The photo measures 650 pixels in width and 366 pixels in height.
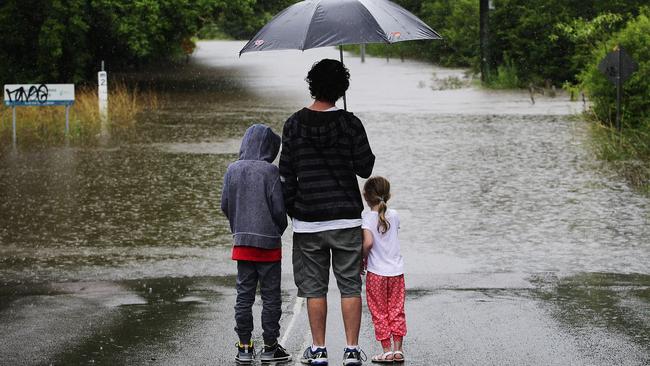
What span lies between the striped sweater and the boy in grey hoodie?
0.88 feet

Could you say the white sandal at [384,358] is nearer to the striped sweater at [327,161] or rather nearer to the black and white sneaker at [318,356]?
the black and white sneaker at [318,356]

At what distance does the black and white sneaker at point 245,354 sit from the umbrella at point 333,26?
64.6 inches

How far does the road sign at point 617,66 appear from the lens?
20.4 metres

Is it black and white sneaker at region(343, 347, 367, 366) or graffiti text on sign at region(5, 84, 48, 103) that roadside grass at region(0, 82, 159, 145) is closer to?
graffiti text on sign at region(5, 84, 48, 103)

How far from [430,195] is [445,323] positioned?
7.09 metres

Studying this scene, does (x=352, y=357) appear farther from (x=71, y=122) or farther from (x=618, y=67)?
(x=71, y=122)

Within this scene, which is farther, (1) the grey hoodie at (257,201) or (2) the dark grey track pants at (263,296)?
(2) the dark grey track pants at (263,296)

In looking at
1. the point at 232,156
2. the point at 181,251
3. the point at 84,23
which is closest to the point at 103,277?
the point at 181,251

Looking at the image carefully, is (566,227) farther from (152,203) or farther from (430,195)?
(152,203)

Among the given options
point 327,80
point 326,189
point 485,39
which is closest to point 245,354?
point 326,189

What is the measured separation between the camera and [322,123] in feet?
21.6

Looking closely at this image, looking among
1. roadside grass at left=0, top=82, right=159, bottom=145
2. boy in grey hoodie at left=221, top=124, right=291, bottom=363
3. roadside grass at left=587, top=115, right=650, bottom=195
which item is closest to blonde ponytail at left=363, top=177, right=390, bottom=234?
boy in grey hoodie at left=221, top=124, right=291, bottom=363

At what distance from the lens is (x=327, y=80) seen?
260 inches

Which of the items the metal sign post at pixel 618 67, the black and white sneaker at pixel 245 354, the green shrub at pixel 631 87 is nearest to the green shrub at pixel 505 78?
the green shrub at pixel 631 87
